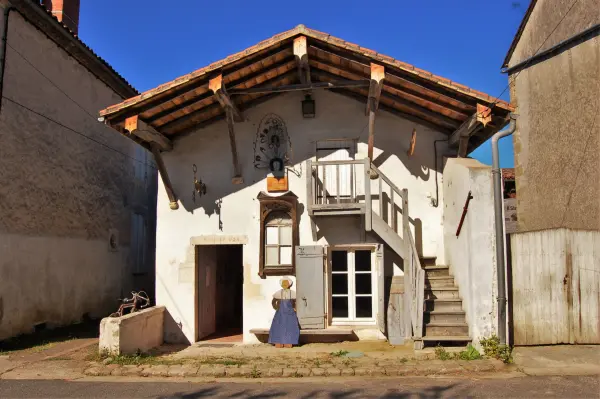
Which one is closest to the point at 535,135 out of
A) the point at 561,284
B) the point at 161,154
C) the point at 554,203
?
the point at 554,203

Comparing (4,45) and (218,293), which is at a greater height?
(4,45)

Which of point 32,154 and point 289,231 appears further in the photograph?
point 32,154

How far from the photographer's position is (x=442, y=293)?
8.79m

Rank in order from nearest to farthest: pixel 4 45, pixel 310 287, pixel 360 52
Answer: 1. pixel 360 52
2. pixel 310 287
3. pixel 4 45

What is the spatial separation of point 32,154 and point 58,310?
3.62 meters

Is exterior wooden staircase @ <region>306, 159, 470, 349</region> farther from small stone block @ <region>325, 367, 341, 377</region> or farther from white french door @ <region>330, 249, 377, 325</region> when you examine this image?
small stone block @ <region>325, 367, 341, 377</region>

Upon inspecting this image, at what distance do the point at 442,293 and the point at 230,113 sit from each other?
16.8ft

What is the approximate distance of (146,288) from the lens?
15.3 m

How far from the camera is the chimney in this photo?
501 inches

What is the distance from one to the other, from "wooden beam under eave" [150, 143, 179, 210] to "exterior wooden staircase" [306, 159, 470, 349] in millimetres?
2865

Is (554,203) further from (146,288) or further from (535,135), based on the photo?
(146,288)

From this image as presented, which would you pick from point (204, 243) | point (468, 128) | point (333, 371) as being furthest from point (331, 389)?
point (468, 128)

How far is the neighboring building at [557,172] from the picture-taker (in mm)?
8422

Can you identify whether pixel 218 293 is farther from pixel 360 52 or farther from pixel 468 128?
pixel 468 128
